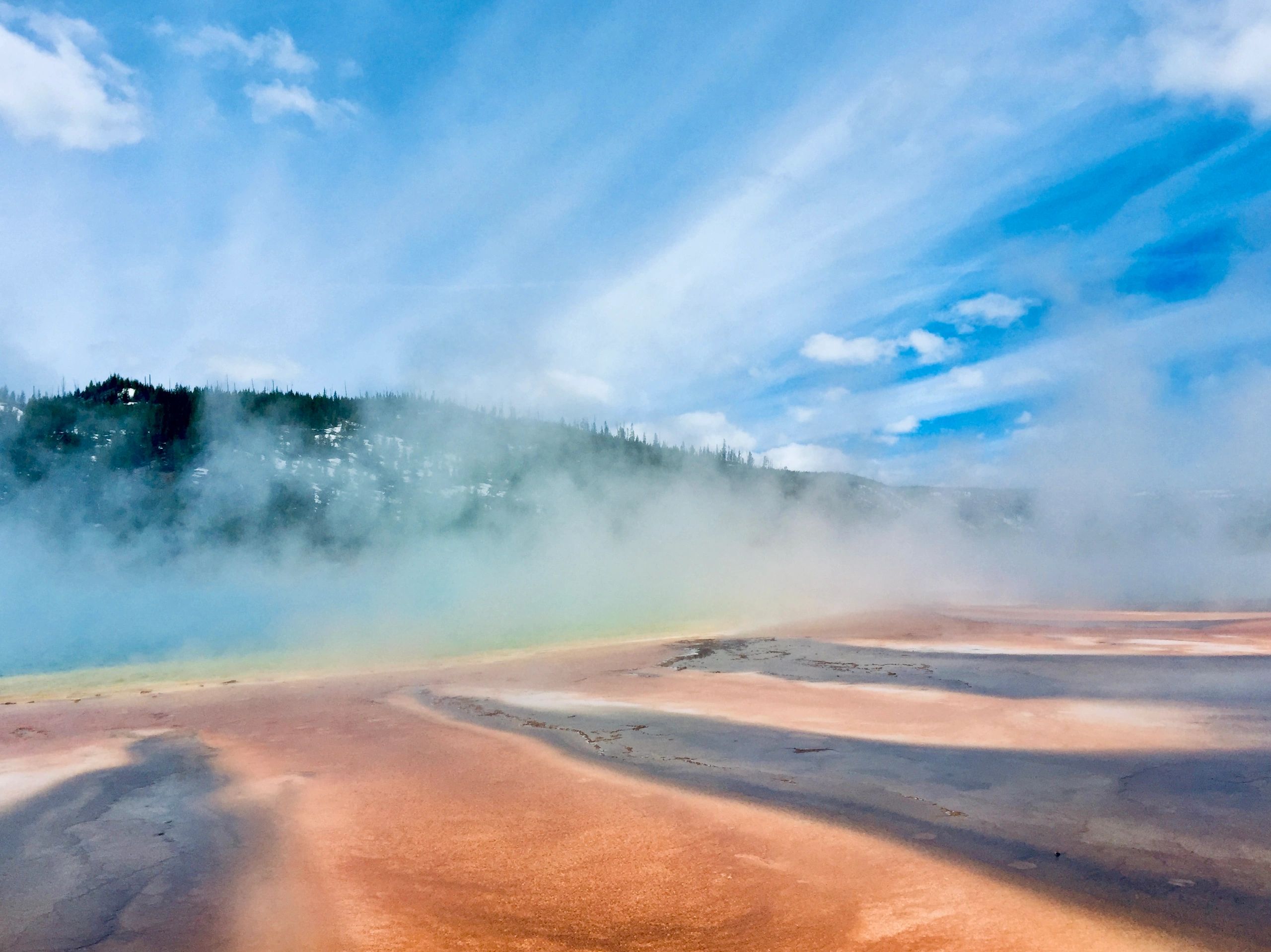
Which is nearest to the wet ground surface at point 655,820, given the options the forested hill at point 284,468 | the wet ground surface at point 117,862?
the wet ground surface at point 117,862

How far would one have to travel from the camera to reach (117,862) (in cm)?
379

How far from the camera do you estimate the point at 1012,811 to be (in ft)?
13.8

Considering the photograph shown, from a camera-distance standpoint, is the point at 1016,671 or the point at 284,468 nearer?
the point at 1016,671

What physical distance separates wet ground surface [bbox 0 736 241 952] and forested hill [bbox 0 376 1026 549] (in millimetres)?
35677

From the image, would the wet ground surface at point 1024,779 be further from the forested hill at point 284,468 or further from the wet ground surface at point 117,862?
the forested hill at point 284,468

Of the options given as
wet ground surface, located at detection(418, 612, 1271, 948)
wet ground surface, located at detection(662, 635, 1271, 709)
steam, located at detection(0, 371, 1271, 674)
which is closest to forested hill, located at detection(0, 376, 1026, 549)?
steam, located at detection(0, 371, 1271, 674)

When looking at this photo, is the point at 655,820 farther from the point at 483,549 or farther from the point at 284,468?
the point at 284,468

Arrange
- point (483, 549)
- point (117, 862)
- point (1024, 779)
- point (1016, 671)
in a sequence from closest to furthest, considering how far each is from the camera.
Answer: point (117, 862)
point (1024, 779)
point (1016, 671)
point (483, 549)

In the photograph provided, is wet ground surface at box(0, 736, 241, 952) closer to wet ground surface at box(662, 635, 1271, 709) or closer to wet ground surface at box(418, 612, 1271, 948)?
wet ground surface at box(418, 612, 1271, 948)

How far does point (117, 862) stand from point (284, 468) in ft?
143

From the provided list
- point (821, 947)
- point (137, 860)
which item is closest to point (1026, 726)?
point (821, 947)

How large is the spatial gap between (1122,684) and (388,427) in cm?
4863

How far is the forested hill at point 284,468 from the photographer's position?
37.3 m

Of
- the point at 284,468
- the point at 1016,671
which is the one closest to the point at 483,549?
the point at 284,468
